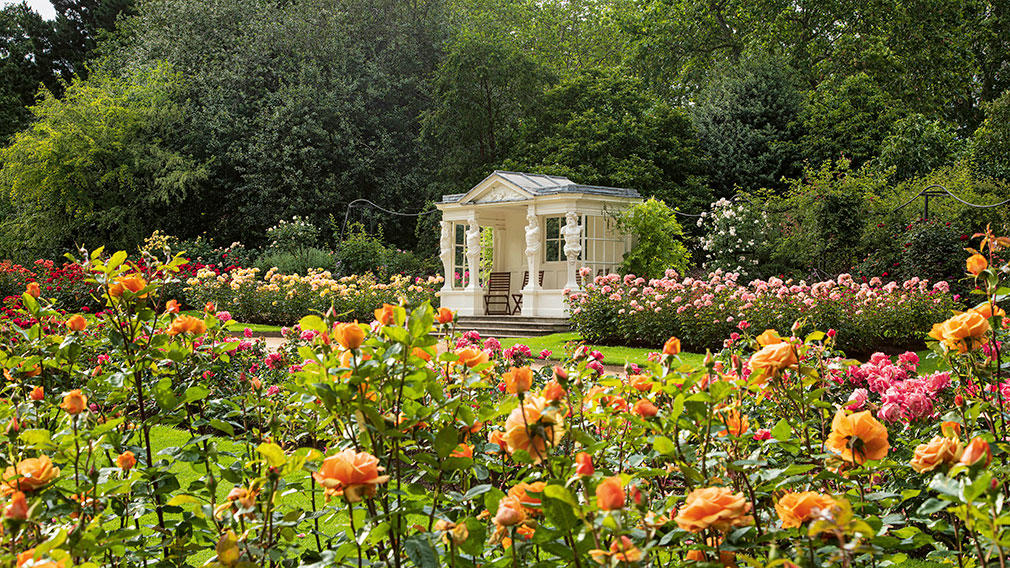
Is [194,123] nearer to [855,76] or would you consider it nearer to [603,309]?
[603,309]

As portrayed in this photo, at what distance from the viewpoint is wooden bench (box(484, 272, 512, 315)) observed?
16.8m

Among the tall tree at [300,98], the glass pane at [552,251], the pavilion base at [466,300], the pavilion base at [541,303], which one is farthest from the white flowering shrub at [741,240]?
the tall tree at [300,98]

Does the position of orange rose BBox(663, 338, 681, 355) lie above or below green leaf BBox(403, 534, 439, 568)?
above

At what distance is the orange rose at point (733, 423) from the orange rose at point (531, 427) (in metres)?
0.44

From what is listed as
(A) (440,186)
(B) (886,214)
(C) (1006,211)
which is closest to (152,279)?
(B) (886,214)

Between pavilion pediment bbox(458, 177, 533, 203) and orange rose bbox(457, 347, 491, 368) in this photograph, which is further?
pavilion pediment bbox(458, 177, 533, 203)

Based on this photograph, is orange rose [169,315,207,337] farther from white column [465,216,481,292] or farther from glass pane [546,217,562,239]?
glass pane [546,217,562,239]

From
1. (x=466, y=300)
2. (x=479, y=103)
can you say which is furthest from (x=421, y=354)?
(x=479, y=103)

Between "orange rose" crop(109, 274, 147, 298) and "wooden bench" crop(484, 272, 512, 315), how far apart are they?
14890 mm

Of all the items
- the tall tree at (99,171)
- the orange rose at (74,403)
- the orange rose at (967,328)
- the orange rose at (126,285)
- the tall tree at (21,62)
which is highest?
the tall tree at (21,62)

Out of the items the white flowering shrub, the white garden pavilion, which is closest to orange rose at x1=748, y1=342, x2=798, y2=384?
the white garden pavilion

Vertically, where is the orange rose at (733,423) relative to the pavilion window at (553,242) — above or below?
below

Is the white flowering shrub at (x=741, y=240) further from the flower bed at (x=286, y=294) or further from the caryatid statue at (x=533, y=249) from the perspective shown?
the flower bed at (x=286, y=294)

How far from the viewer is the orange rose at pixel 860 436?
130 centimetres
